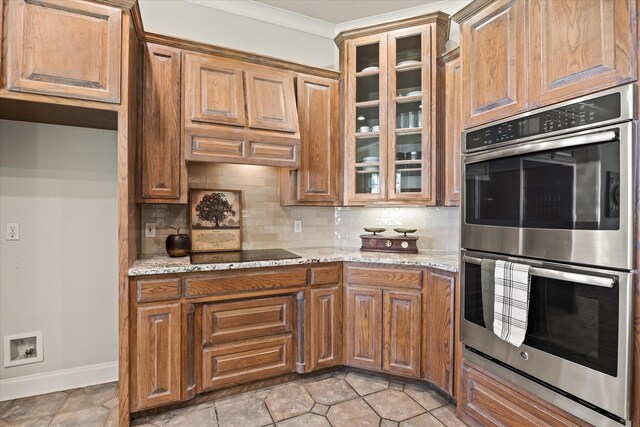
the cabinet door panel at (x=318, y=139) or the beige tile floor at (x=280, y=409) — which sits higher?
the cabinet door panel at (x=318, y=139)

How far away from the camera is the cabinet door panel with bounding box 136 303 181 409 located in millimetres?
1984

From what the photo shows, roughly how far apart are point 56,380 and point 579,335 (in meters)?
3.14

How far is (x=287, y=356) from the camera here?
7.95 ft

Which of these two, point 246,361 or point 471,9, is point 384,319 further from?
point 471,9

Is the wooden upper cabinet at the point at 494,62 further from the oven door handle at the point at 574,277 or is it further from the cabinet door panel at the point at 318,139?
the cabinet door panel at the point at 318,139

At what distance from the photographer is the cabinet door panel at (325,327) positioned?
2477 mm

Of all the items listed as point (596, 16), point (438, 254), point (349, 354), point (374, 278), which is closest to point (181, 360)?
point (349, 354)

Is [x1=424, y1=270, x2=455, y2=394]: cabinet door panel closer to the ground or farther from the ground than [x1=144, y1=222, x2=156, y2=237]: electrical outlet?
closer to the ground

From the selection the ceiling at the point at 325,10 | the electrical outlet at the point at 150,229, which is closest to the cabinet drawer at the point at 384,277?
the electrical outlet at the point at 150,229

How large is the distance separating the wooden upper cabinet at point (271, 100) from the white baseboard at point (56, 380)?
212cm

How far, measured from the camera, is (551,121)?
4.96ft

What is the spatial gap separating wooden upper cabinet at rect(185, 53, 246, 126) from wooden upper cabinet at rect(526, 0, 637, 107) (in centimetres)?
184

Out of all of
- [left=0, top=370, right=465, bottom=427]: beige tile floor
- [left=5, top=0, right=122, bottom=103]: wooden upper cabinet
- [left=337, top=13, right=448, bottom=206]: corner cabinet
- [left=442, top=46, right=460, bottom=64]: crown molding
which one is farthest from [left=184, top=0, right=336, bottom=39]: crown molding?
[left=0, top=370, right=465, bottom=427]: beige tile floor

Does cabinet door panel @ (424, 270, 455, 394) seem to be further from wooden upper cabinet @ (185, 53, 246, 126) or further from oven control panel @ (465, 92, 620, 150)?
wooden upper cabinet @ (185, 53, 246, 126)
